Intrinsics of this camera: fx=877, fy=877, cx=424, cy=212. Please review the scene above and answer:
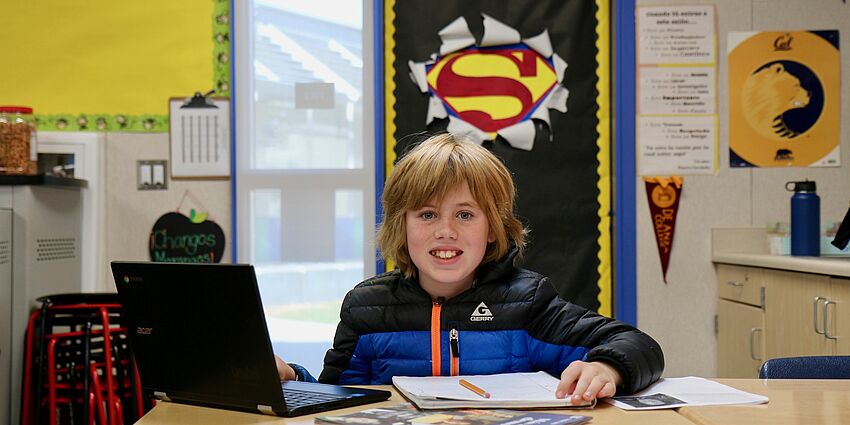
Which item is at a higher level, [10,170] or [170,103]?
[170,103]

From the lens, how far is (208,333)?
1.19 m

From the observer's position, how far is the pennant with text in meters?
3.35

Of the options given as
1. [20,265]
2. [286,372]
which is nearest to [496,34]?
[20,265]

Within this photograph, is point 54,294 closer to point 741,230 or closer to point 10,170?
point 10,170

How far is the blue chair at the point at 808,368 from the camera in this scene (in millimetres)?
1567

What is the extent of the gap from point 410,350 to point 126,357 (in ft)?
4.68

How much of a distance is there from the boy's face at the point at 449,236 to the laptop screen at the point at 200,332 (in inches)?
20.2

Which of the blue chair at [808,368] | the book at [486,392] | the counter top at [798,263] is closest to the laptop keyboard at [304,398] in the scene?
the book at [486,392]

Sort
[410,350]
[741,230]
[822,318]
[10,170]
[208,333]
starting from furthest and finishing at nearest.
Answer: [741,230] → [10,170] → [822,318] → [410,350] → [208,333]

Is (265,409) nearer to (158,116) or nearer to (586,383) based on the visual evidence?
(586,383)

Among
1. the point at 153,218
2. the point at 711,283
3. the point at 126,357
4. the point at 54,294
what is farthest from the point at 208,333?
the point at 711,283

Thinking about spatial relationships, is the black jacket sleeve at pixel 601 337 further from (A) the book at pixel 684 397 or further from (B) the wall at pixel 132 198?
(B) the wall at pixel 132 198

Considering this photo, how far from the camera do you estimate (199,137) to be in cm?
341

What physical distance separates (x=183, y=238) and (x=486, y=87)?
1.32 m
